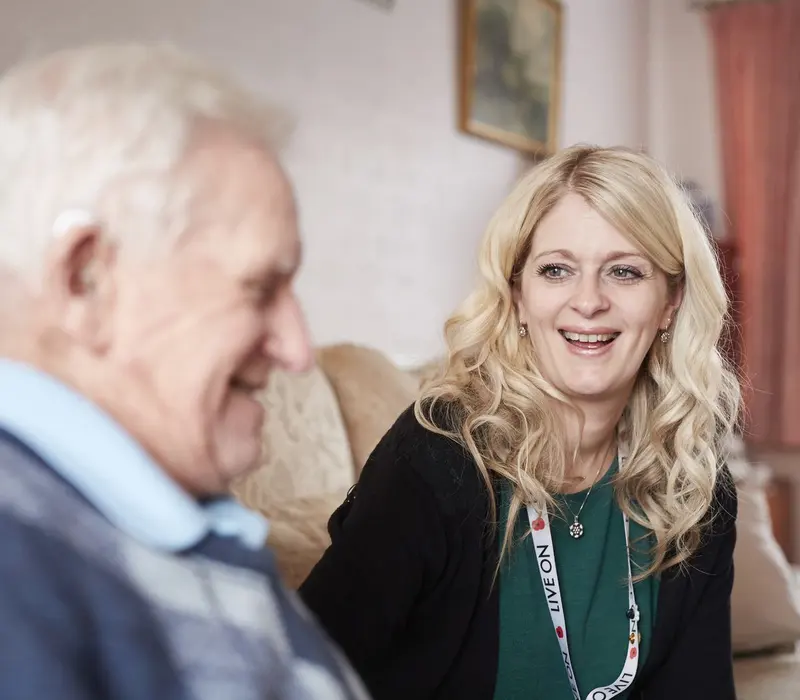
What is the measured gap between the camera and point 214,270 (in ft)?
1.71

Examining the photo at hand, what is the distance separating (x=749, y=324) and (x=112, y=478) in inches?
172

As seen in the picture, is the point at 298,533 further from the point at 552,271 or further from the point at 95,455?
the point at 95,455

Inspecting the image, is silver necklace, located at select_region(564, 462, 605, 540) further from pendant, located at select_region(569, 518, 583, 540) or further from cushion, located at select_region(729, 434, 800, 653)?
cushion, located at select_region(729, 434, 800, 653)

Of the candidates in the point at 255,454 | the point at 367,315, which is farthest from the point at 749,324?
the point at 255,454

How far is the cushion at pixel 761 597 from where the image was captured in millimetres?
2117

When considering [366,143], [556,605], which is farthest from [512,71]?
[556,605]

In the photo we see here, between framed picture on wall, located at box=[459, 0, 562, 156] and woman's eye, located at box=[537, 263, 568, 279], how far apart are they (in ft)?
6.88

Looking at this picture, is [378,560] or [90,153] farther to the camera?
[378,560]

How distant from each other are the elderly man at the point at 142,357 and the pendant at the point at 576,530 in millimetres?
952

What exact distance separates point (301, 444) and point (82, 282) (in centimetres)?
142

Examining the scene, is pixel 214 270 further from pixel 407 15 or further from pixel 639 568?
→ pixel 407 15

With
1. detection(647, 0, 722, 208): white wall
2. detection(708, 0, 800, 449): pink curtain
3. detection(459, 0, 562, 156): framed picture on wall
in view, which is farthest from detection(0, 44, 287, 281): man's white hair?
detection(647, 0, 722, 208): white wall

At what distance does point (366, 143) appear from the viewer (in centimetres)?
294

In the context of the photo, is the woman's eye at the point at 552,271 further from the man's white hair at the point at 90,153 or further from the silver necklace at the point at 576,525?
the man's white hair at the point at 90,153
